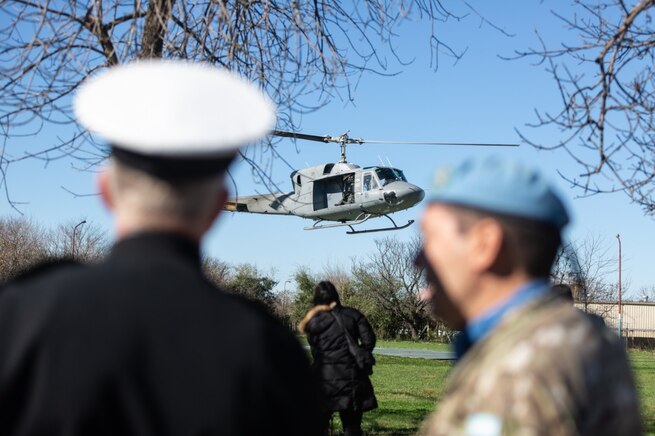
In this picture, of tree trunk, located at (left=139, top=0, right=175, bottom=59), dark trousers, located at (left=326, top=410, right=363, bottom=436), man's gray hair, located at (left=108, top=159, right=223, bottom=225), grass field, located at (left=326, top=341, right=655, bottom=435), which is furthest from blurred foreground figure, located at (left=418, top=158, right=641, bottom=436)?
grass field, located at (left=326, top=341, right=655, bottom=435)

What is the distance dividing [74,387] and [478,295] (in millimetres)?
750

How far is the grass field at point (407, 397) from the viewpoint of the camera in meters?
11.1

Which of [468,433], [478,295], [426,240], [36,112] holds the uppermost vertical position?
[36,112]

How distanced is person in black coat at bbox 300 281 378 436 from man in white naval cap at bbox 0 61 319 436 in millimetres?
6368

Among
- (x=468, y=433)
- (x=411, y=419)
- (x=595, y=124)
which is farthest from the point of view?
(x=411, y=419)

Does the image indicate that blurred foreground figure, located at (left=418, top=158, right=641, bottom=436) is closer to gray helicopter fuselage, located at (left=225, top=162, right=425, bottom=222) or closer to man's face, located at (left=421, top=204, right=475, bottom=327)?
man's face, located at (left=421, top=204, right=475, bottom=327)

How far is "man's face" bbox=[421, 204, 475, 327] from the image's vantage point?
5.34 feet

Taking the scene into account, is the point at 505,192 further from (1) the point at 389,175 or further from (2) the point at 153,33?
(1) the point at 389,175

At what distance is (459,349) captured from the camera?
1.74m

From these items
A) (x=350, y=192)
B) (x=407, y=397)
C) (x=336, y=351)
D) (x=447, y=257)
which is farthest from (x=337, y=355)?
(x=350, y=192)

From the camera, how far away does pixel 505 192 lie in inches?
62.8

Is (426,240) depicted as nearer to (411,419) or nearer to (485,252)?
(485,252)

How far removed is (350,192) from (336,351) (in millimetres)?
20151

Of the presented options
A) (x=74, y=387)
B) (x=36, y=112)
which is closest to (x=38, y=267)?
(x=74, y=387)
